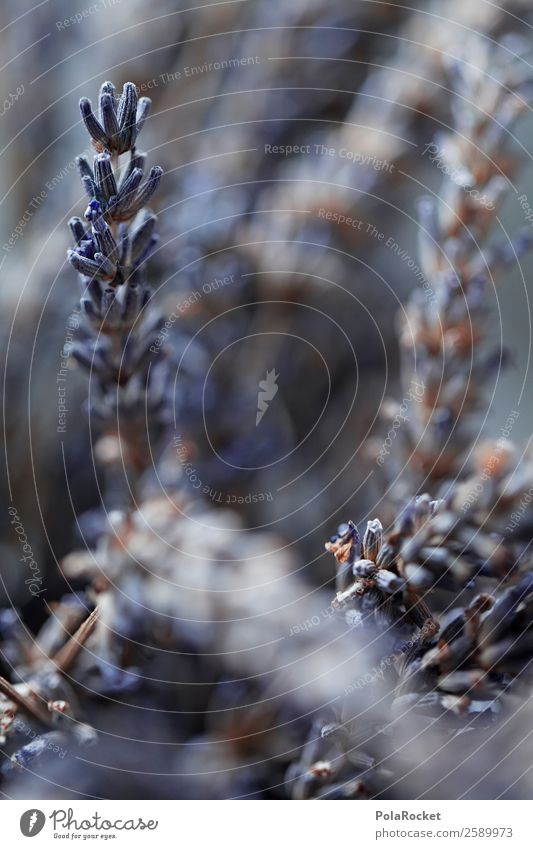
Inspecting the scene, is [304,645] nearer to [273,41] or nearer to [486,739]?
[486,739]

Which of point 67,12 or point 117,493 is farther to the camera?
point 67,12

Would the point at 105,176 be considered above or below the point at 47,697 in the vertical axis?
above

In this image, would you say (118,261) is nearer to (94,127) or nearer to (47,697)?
(94,127)

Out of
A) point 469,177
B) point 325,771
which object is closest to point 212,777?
point 325,771
